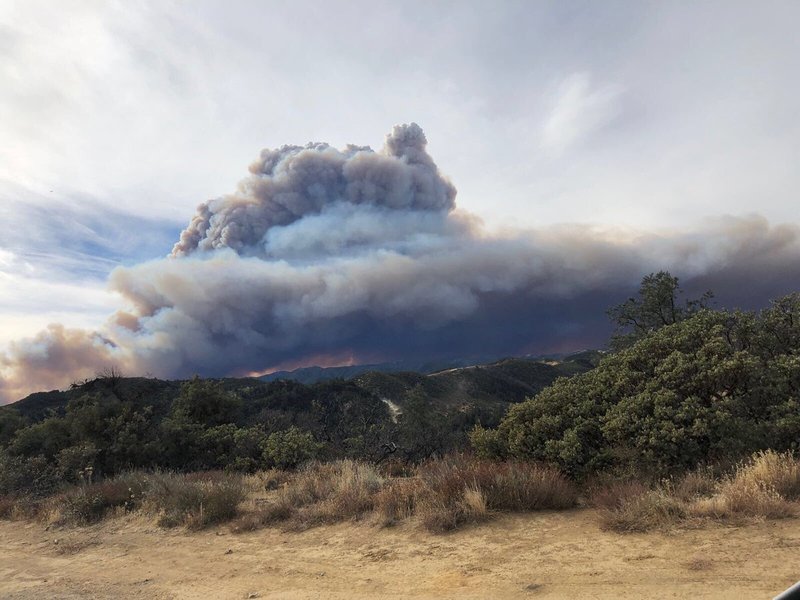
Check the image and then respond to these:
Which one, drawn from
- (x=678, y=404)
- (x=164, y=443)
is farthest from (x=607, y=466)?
(x=164, y=443)

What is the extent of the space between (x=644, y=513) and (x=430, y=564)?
290cm

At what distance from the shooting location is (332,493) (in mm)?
9688

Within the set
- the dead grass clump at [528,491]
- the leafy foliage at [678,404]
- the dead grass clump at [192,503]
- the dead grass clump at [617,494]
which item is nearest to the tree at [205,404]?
the dead grass clump at [192,503]

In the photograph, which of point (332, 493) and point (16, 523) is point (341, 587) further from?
point (16, 523)

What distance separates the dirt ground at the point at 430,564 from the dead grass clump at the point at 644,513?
0.67 feet

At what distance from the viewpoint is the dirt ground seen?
4.74 metres

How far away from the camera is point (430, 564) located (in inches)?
232

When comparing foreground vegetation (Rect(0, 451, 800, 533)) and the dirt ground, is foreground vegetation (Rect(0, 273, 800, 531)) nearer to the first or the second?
foreground vegetation (Rect(0, 451, 800, 533))

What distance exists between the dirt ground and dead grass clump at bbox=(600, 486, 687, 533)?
0.67ft

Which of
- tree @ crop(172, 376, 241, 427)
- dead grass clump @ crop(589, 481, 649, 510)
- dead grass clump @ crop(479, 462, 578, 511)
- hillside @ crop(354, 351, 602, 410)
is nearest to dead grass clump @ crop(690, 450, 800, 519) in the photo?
dead grass clump @ crop(589, 481, 649, 510)

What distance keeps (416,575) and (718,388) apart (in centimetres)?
637

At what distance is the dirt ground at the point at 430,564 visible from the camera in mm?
4738

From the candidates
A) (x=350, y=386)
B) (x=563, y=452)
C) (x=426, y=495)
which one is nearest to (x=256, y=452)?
(x=426, y=495)

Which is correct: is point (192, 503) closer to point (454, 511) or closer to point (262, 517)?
point (262, 517)
